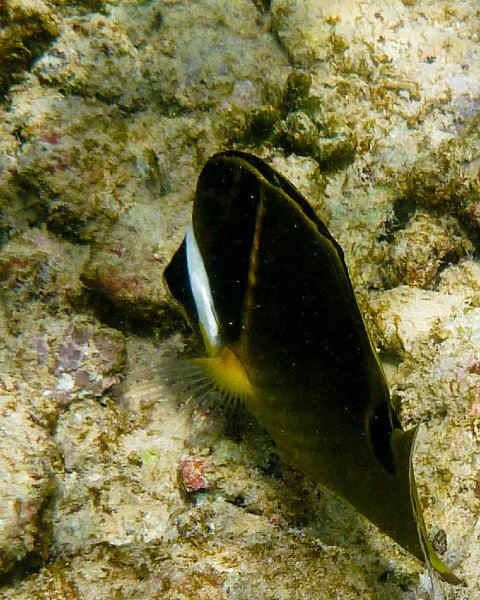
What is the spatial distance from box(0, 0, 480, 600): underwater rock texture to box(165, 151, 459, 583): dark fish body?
16.4 inches

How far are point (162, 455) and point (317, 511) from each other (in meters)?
0.76

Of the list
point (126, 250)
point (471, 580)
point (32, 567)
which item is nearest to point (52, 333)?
point (126, 250)

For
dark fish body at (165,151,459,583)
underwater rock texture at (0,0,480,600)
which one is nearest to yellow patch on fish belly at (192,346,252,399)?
dark fish body at (165,151,459,583)

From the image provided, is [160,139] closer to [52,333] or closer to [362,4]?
[52,333]

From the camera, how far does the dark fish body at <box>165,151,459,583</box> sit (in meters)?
1.26

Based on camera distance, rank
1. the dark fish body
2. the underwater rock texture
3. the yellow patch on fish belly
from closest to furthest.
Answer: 1. the dark fish body
2. the yellow patch on fish belly
3. the underwater rock texture

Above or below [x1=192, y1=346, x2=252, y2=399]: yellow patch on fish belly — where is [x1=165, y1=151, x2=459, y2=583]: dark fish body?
above

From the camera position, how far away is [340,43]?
10.2 feet

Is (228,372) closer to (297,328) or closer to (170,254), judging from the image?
(297,328)

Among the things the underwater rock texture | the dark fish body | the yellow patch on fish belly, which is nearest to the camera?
the dark fish body

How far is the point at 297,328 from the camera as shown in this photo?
1.32 meters

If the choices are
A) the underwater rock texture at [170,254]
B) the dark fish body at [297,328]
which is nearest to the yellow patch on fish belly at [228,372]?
the dark fish body at [297,328]

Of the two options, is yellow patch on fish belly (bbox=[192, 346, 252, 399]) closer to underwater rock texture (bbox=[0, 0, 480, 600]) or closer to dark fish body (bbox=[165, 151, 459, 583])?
dark fish body (bbox=[165, 151, 459, 583])

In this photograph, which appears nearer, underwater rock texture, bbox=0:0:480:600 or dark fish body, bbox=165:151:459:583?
dark fish body, bbox=165:151:459:583
